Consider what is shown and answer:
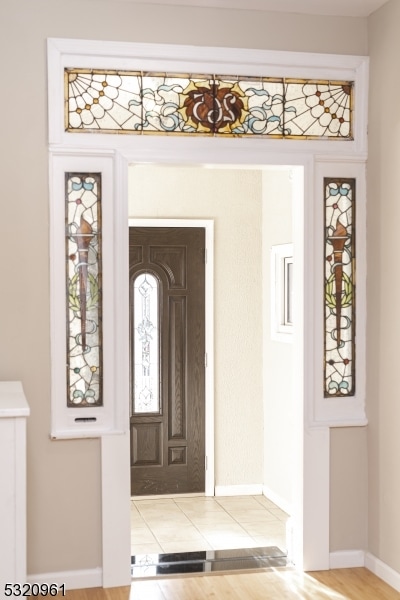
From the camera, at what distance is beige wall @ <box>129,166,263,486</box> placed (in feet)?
22.3

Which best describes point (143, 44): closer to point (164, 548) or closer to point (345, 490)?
point (345, 490)

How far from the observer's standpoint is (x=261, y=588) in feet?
14.4

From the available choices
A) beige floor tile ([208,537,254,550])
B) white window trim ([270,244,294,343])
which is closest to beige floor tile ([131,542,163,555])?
beige floor tile ([208,537,254,550])

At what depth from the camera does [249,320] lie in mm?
6855

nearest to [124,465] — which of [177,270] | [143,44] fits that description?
[143,44]

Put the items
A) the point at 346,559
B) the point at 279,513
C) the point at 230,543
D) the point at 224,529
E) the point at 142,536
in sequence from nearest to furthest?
the point at 346,559 < the point at 230,543 < the point at 142,536 < the point at 224,529 < the point at 279,513

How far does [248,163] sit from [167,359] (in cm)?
253

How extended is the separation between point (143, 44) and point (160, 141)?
0.49m

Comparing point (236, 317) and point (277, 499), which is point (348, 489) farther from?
point (236, 317)

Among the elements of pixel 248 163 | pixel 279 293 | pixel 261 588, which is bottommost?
pixel 261 588

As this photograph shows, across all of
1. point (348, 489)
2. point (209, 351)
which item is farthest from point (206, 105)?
point (209, 351)

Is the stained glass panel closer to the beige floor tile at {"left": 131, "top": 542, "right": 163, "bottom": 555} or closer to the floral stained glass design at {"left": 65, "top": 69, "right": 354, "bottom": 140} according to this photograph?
the floral stained glass design at {"left": 65, "top": 69, "right": 354, "bottom": 140}

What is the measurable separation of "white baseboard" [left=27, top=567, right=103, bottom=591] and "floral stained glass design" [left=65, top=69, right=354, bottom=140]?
7.32 ft

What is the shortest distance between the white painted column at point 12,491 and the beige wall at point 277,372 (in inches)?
121
